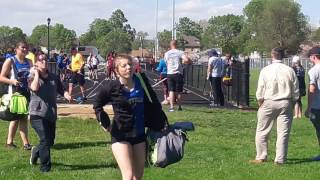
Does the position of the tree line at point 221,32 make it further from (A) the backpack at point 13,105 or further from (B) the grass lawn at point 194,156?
(A) the backpack at point 13,105

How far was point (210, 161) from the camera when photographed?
9.99 meters

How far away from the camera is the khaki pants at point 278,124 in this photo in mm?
9664

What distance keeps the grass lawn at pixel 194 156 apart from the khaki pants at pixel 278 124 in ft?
0.86

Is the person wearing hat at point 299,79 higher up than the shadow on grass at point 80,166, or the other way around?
the person wearing hat at point 299,79

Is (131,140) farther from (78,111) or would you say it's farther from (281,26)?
(281,26)

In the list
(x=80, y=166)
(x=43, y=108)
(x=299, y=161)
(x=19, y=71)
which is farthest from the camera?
(x=19, y=71)

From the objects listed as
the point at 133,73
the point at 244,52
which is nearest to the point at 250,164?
the point at 133,73

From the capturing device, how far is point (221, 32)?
17088 cm

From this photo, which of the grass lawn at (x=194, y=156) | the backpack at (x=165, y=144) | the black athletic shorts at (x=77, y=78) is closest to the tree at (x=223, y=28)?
the black athletic shorts at (x=77, y=78)

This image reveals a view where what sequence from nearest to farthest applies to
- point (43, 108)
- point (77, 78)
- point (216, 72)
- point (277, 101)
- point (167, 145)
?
point (167, 145) → point (43, 108) → point (277, 101) → point (216, 72) → point (77, 78)

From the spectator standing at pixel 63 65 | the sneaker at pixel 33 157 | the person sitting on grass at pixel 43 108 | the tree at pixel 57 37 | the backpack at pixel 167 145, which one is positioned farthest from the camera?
the tree at pixel 57 37

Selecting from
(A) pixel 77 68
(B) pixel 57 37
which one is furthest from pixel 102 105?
(B) pixel 57 37

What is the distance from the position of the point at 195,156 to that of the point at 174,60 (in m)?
6.44

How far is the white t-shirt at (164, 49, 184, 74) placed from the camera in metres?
16.5
